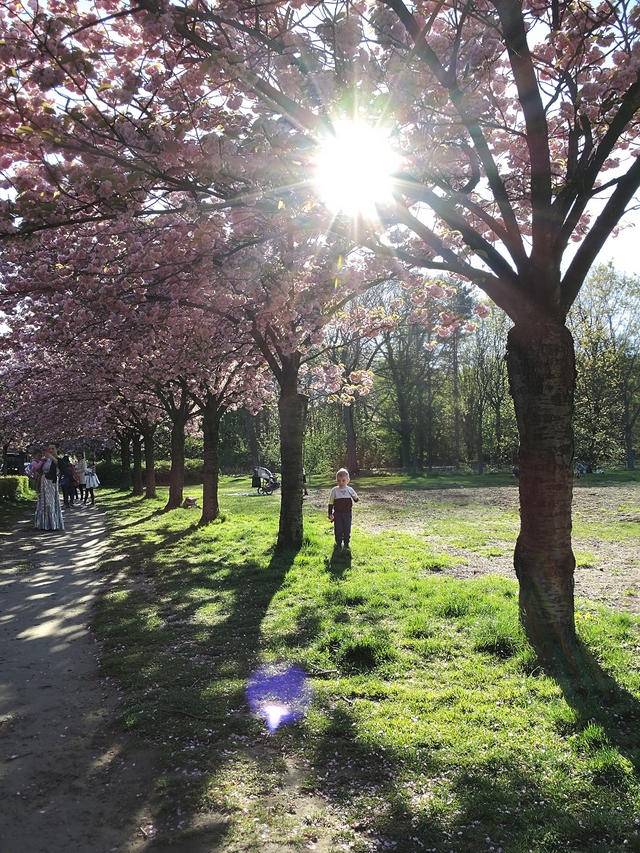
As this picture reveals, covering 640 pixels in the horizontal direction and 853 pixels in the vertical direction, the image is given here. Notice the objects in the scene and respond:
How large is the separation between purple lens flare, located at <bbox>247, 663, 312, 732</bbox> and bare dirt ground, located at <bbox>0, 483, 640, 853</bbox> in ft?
2.59

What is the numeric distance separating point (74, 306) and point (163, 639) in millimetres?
5488

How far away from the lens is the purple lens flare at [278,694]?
4.36 meters

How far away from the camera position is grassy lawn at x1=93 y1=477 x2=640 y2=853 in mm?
3045

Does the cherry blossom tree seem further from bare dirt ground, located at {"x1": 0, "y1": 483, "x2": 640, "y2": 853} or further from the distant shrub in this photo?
the distant shrub

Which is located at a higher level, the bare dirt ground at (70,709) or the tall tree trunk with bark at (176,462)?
the tall tree trunk with bark at (176,462)

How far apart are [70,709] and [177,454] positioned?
1632 cm

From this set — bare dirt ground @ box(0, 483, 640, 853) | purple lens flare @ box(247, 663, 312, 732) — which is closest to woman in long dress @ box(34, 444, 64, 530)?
bare dirt ground @ box(0, 483, 640, 853)

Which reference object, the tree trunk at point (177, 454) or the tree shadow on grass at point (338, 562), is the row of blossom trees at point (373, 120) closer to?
the tree shadow on grass at point (338, 562)

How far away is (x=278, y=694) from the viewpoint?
15.5ft

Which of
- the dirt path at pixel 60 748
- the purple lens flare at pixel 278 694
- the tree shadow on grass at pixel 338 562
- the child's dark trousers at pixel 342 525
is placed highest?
the child's dark trousers at pixel 342 525

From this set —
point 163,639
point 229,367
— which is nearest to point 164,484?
point 229,367

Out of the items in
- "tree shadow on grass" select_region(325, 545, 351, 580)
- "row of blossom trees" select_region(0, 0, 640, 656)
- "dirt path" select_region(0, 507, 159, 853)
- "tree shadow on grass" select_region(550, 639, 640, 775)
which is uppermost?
"row of blossom trees" select_region(0, 0, 640, 656)

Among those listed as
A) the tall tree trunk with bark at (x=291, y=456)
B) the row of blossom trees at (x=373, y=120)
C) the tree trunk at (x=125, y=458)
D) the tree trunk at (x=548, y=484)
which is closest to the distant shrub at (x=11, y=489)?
the tree trunk at (x=125, y=458)

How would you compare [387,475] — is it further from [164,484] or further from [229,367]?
[229,367]
